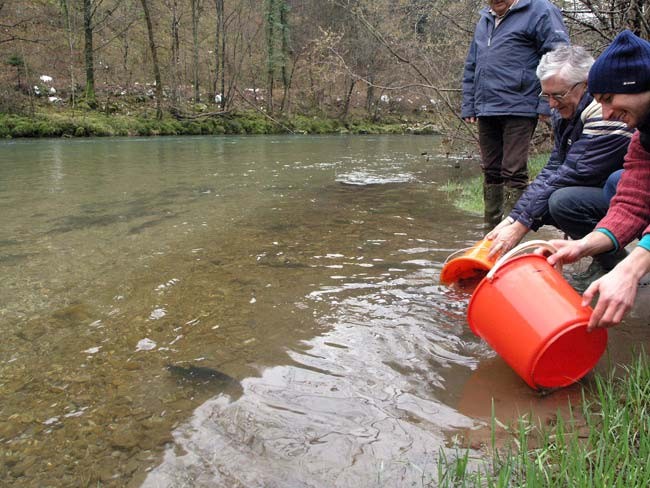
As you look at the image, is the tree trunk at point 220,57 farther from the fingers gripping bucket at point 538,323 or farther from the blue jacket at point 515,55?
the fingers gripping bucket at point 538,323

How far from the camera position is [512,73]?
3773 mm

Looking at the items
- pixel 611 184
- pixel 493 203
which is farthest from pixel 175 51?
pixel 611 184

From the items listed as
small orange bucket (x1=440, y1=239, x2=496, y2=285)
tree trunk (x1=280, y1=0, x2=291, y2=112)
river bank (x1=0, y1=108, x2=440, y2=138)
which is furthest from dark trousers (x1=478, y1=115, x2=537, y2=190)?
tree trunk (x1=280, y1=0, x2=291, y2=112)

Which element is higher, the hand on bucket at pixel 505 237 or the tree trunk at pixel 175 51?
the tree trunk at pixel 175 51

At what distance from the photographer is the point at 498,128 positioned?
4.13 metres

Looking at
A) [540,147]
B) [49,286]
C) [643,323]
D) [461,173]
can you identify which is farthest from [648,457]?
[461,173]

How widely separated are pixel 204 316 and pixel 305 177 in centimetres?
647

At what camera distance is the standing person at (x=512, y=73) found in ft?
11.9

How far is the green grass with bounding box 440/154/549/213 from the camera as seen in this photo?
5988 millimetres

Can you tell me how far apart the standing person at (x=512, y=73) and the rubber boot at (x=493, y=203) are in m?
0.17

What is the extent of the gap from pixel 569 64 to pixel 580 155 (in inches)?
17.9

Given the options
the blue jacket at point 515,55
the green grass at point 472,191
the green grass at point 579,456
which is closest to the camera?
the green grass at point 579,456

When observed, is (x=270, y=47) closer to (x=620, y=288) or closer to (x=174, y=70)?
(x=174, y=70)

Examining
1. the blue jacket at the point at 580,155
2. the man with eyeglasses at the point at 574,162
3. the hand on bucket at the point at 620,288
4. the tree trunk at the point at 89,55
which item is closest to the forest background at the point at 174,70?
the tree trunk at the point at 89,55
